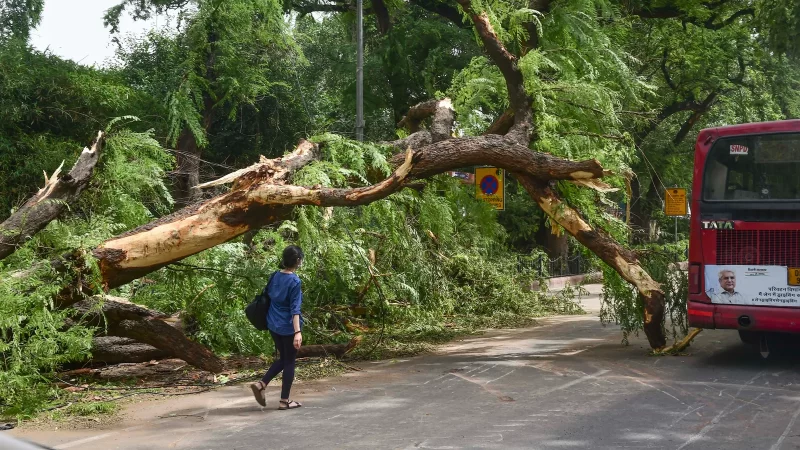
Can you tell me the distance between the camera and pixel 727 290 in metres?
10.7

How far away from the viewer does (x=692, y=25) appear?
93.1 ft

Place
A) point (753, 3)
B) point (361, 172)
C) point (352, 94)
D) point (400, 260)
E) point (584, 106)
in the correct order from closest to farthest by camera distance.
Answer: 1. point (361, 172)
2. point (584, 106)
3. point (400, 260)
4. point (753, 3)
5. point (352, 94)

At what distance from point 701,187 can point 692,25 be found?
1893 cm

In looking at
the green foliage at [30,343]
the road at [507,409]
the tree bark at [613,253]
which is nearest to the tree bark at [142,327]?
the green foliage at [30,343]

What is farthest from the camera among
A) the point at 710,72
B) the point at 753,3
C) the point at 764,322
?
the point at 710,72

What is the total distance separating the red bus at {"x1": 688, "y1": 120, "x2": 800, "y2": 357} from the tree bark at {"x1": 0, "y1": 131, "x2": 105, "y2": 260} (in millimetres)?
6781

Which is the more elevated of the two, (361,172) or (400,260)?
(361,172)

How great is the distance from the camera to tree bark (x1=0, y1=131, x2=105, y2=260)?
30.7 ft

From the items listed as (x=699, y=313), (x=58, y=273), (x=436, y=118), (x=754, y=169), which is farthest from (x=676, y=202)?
(x=58, y=273)

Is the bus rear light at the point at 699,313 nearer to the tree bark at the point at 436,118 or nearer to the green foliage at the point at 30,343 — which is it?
the tree bark at the point at 436,118

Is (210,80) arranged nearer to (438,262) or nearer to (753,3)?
(438,262)

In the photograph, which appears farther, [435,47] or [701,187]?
[435,47]

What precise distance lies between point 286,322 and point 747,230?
213 inches

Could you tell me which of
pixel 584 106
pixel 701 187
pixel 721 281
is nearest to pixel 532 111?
pixel 584 106
